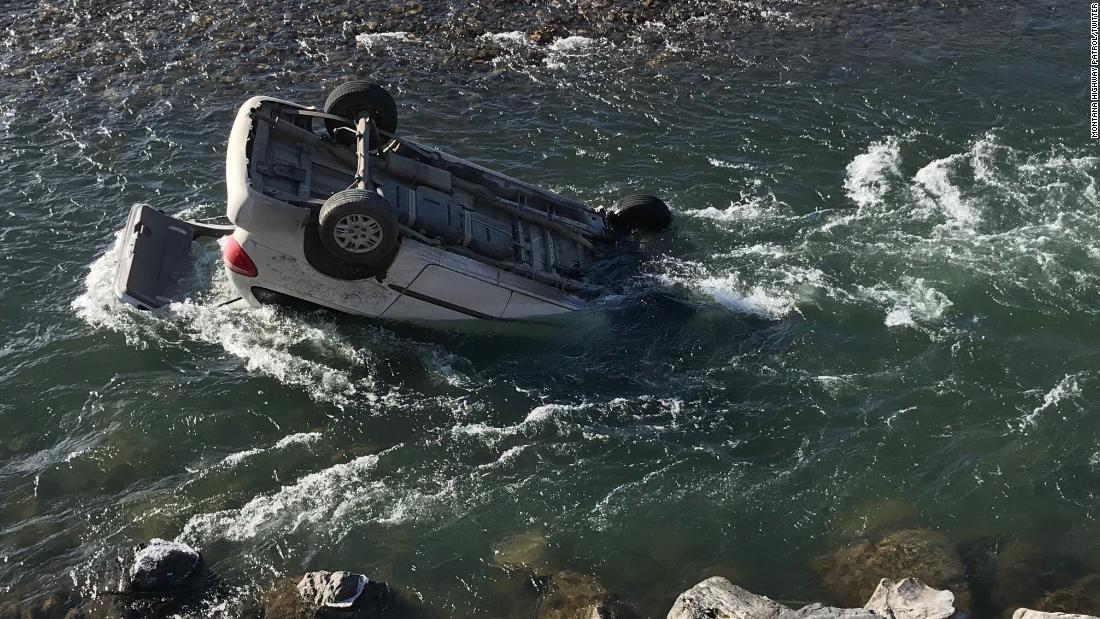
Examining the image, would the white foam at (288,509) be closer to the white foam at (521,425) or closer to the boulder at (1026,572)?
the white foam at (521,425)

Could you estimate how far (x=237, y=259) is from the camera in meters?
12.0

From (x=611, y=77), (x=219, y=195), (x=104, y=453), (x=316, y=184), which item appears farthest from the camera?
(x=611, y=77)

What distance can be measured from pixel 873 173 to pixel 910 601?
869 cm

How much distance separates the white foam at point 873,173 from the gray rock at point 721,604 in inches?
313

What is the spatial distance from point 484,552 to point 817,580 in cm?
332

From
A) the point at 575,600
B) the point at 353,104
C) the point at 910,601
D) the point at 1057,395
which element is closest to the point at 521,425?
the point at 575,600

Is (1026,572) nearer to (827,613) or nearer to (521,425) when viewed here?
(827,613)

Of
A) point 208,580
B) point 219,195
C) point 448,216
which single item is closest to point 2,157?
point 219,195

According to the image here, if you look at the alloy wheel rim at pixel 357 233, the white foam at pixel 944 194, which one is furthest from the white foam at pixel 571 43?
the alloy wheel rim at pixel 357 233

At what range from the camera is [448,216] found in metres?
13.0

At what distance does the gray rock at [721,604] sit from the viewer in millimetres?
9281

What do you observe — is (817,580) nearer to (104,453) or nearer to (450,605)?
(450,605)

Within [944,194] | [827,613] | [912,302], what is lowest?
[827,613]

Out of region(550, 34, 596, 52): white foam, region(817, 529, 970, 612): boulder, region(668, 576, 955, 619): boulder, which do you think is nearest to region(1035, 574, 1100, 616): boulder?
region(817, 529, 970, 612): boulder
